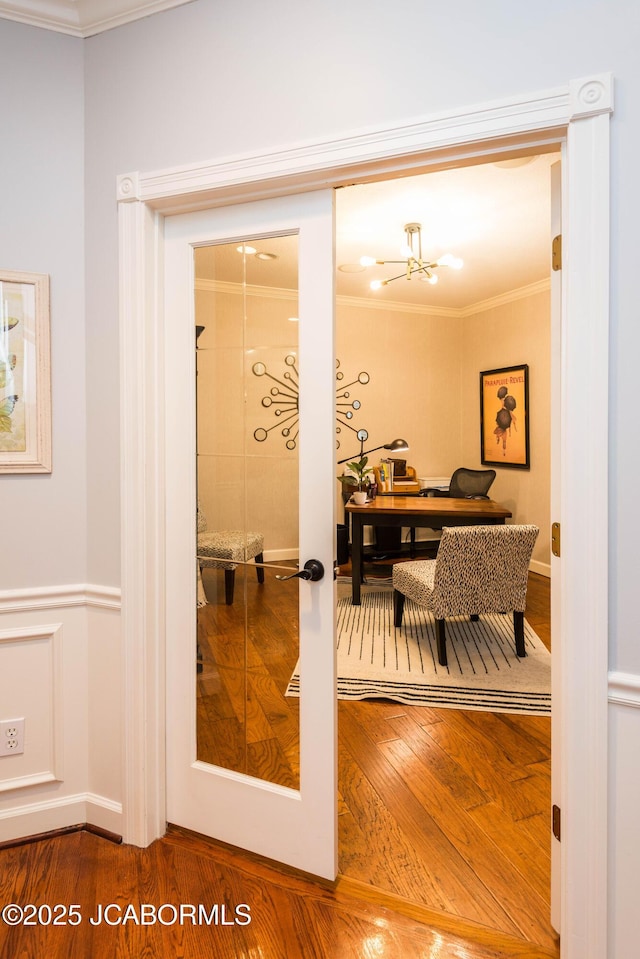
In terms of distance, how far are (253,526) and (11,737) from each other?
3.64 feet

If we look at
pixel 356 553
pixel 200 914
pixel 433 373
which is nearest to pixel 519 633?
pixel 356 553

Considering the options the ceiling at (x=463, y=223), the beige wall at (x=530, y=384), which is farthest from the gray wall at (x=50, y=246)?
the beige wall at (x=530, y=384)

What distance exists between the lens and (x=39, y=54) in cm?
191

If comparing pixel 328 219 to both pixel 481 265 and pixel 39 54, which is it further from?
pixel 481 265

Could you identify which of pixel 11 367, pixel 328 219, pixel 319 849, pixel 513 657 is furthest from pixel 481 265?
pixel 319 849

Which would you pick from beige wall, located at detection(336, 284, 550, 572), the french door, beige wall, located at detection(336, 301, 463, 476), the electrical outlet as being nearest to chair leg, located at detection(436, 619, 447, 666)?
the french door

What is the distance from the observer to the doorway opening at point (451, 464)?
1.81m

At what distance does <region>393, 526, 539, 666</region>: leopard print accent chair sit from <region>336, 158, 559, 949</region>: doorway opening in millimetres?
634

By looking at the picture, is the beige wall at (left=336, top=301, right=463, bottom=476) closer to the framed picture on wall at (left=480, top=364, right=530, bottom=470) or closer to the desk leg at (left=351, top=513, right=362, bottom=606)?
the framed picture on wall at (left=480, top=364, right=530, bottom=470)

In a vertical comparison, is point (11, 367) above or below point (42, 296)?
below

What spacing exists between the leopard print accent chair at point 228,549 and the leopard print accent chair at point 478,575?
62.0 inches

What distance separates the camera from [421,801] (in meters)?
2.14

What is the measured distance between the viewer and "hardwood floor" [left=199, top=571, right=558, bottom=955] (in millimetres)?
1682

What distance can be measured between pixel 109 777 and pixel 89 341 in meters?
1.52
